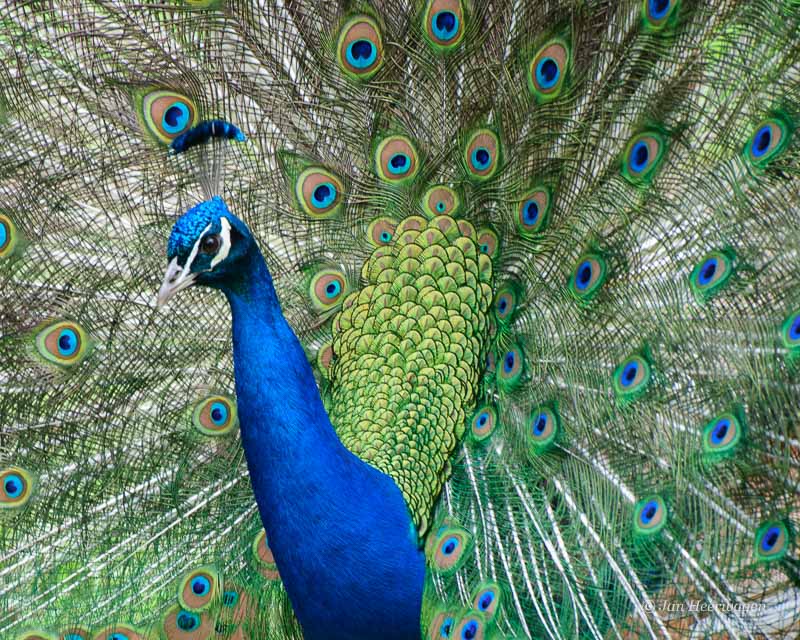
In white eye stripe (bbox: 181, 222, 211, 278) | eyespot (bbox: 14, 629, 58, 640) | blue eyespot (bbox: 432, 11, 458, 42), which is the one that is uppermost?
blue eyespot (bbox: 432, 11, 458, 42)

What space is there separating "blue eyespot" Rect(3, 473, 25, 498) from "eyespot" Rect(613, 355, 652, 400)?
1.37 meters

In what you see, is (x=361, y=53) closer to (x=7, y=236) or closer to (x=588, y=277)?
(x=588, y=277)

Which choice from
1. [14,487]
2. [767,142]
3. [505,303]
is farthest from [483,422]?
[14,487]

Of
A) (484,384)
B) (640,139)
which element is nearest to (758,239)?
(640,139)

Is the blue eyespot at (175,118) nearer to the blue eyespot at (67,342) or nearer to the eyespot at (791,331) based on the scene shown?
the blue eyespot at (67,342)

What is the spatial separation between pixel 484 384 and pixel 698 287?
1.81 feet

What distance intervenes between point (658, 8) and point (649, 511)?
102cm

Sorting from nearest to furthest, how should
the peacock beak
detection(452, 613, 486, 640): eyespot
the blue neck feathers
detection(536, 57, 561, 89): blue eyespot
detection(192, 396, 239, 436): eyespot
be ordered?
the peacock beak
the blue neck feathers
detection(452, 613, 486, 640): eyespot
detection(536, 57, 561, 89): blue eyespot
detection(192, 396, 239, 436): eyespot

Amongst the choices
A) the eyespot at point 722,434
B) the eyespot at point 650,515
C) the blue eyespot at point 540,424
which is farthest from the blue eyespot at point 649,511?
the blue eyespot at point 540,424

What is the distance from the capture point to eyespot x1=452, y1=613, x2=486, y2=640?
1913mm

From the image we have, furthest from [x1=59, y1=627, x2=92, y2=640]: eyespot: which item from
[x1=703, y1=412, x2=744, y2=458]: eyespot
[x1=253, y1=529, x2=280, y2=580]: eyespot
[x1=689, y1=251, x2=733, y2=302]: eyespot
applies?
[x1=689, y1=251, x2=733, y2=302]: eyespot

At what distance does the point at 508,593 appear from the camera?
76.9 inches

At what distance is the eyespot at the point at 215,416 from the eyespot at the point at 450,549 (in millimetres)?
596

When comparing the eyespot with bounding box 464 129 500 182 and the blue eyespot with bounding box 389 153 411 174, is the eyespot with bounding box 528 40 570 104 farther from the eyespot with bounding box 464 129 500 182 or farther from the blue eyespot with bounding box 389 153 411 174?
the blue eyespot with bounding box 389 153 411 174
